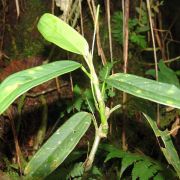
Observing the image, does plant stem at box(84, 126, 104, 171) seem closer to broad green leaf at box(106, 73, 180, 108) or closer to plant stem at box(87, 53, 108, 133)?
plant stem at box(87, 53, 108, 133)

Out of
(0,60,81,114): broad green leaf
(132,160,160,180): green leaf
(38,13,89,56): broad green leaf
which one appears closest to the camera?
(0,60,81,114): broad green leaf

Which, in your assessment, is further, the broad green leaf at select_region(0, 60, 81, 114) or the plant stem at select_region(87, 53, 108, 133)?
the plant stem at select_region(87, 53, 108, 133)

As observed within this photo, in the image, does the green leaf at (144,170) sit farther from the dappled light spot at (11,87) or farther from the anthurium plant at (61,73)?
the dappled light spot at (11,87)

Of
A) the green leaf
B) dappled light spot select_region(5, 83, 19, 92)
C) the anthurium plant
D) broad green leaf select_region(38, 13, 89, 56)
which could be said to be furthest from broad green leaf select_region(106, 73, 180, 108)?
the green leaf

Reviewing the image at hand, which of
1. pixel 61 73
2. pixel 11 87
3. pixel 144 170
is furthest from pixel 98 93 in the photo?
pixel 144 170

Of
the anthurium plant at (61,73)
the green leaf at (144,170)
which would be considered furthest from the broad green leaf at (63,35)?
the green leaf at (144,170)

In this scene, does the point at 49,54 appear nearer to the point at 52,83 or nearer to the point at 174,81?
the point at 52,83

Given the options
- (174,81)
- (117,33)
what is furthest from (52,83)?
(174,81)
